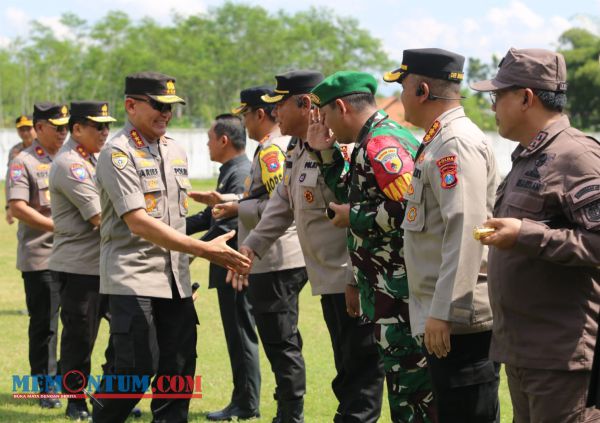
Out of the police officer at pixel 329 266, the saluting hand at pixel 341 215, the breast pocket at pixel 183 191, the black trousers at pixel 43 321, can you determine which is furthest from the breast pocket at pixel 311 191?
the black trousers at pixel 43 321

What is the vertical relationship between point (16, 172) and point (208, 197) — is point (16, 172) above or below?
above

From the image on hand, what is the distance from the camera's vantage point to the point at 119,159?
5.41 metres

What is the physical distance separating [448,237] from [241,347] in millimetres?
3630

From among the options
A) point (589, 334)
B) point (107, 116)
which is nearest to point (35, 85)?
point (107, 116)

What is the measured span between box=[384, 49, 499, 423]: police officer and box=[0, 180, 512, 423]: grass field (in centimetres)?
245

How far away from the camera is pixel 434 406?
4293 millimetres

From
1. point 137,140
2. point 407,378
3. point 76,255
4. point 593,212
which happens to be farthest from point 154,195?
point 593,212

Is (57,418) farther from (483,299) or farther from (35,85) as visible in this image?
(35,85)

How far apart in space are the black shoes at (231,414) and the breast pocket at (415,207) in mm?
3168

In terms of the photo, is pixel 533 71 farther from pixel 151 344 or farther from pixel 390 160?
pixel 151 344

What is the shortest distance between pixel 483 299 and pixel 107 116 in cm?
386

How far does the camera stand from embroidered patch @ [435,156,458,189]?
3.88 metres

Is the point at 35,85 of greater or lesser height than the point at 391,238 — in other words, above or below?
above

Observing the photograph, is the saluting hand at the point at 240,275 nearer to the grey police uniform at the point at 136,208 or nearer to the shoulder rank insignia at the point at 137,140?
the grey police uniform at the point at 136,208
